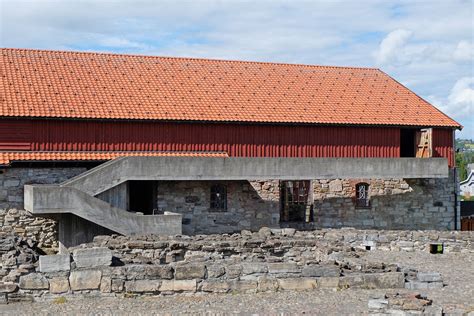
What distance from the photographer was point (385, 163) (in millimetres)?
29062

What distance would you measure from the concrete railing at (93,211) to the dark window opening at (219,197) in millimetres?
3944

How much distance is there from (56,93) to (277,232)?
11.8 m

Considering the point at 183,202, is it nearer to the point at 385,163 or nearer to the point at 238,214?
the point at 238,214

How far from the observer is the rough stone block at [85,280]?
15.3m

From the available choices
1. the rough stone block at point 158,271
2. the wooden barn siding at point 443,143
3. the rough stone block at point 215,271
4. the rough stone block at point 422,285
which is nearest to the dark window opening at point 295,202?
the wooden barn siding at point 443,143

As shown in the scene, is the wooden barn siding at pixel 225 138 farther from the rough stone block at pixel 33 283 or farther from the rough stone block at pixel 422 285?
the rough stone block at pixel 422 285

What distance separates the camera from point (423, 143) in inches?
1305

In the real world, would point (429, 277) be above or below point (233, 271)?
below

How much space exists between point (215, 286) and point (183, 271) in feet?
2.87

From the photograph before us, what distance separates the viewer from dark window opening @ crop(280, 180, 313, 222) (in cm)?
2919

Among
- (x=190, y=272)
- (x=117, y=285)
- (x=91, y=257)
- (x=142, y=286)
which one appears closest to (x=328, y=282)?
(x=190, y=272)

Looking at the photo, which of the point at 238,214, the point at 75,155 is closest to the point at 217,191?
the point at 238,214

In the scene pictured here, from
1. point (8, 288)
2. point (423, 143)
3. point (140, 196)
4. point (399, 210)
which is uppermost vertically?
point (423, 143)

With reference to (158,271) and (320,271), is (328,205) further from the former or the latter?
(158,271)
